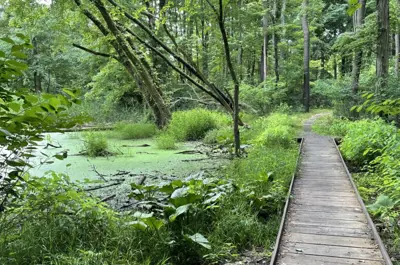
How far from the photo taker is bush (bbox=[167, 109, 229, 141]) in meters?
10.4

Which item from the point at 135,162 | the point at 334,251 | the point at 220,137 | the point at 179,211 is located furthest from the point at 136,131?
the point at 334,251

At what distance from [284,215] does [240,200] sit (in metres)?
0.60

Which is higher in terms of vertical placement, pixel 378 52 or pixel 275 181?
pixel 378 52

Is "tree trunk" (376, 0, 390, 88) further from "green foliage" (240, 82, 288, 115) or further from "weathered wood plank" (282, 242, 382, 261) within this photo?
"weathered wood plank" (282, 242, 382, 261)

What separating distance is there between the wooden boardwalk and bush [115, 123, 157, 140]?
6547 millimetres

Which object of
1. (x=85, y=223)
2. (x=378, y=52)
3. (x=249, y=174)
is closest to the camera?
(x=85, y=223)

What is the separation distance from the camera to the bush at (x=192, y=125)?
10.4m

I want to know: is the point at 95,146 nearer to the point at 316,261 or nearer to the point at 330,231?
the point at 330,231

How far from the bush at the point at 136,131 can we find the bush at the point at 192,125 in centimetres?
89

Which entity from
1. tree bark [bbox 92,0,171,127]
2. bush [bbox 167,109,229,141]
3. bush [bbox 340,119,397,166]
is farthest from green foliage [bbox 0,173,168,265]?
bush [bbox 167,109,229,141]

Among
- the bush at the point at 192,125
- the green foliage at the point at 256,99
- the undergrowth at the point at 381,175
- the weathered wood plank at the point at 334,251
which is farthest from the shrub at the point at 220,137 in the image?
the weathered wood plank at the point at 334,251

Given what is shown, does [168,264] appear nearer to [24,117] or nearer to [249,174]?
[24,117]

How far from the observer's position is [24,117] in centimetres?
161

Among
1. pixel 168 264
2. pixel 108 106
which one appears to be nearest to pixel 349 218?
pixel 168 264
